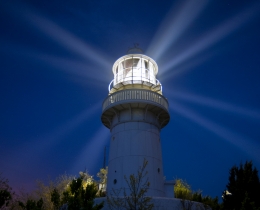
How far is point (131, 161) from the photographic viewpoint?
17.5 m

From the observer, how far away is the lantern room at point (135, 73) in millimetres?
19578

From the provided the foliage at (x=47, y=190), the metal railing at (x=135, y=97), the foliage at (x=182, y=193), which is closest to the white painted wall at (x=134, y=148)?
the metal railing at (x=135, y=97)

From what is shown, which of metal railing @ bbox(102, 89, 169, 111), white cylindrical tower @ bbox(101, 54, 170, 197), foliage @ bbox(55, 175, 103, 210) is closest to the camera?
foliage @ bbox(55, 175, 103, 210)

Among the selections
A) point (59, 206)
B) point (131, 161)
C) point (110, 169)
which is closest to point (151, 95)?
point (131, 161)

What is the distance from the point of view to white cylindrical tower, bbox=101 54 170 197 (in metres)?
17.6

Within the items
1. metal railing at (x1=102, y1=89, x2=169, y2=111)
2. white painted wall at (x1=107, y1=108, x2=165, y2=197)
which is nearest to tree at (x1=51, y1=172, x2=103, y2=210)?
white painted wall at (x1=107, y1=108, x2=165, y2=197)

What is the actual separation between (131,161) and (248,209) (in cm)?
770

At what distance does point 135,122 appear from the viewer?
18.6 m

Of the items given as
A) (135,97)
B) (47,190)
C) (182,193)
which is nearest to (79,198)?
(135,97)

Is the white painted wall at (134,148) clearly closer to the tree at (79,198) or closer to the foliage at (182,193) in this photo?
the foliage at (182,193)

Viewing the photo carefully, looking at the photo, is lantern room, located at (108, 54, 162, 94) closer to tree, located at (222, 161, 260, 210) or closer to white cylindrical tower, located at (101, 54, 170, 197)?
white cylindrical tower, located at (101, 54, 170, 197)

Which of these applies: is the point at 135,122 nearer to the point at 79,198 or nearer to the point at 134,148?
the point at 134,148

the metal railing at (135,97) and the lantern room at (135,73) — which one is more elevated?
the lantern room at (135,73)

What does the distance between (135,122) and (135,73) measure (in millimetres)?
3852
